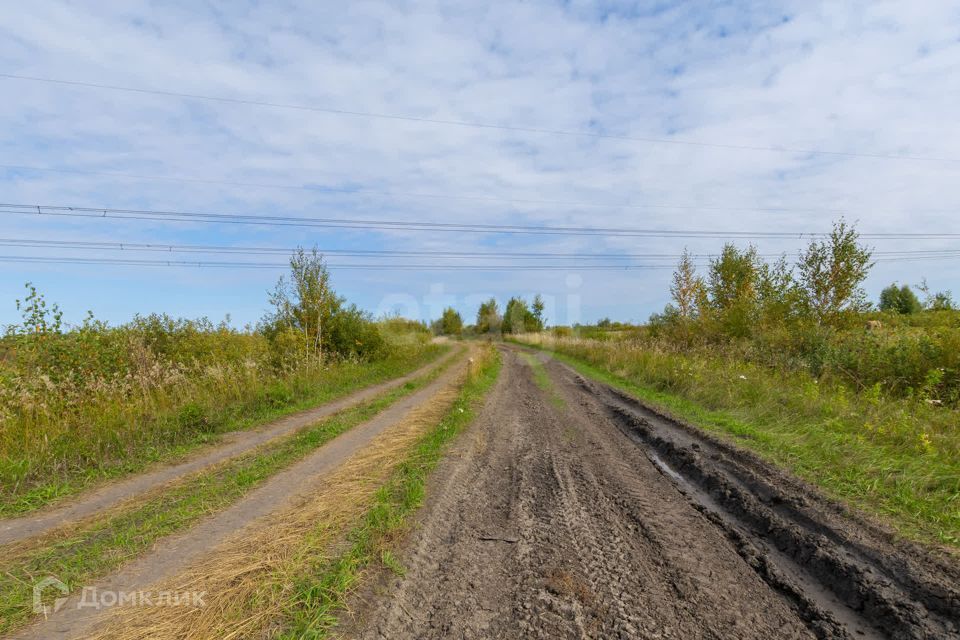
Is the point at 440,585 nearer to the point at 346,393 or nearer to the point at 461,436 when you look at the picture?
the point at 461,436

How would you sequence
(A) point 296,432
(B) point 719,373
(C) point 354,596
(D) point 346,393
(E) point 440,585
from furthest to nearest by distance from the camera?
1. (D) point 346,393
2. (B) point 719,373
3. (A) point 296,432
4. (E) point 440,585
5. (C) point 354,596

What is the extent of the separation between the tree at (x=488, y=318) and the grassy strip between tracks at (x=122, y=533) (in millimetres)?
60469

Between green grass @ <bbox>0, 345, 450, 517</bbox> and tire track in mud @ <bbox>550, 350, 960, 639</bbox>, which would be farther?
green grass @ <bbox>0, 345, 450, 517</bbox>

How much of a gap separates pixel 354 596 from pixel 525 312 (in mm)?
55780

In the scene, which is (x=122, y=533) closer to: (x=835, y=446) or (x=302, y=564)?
(x=302, y=564)

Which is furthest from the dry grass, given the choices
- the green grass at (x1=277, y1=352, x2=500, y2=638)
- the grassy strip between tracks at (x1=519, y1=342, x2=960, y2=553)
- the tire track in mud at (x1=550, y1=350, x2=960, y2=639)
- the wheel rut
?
the grassy strip between tracks at (x1=519, y1=342, x2=960, y2=553)

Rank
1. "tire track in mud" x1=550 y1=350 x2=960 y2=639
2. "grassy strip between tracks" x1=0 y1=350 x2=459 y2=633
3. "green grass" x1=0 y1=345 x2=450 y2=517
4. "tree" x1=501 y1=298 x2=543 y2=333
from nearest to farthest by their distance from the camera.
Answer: "tire track in mud" x1=550 y1=350 x2=960 y2=639 → "grassy strip between tracks" x1=0 y1=350 x2=459 y2=633 → "green grass" x1=0 y1=345 x2=450 y2=517 → "tree" x1=501 y1=298 x2=543 y2=333

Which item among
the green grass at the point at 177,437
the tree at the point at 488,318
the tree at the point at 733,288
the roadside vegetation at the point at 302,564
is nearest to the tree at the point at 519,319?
the tree at the point at 488,318

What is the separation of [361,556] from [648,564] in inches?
90.8

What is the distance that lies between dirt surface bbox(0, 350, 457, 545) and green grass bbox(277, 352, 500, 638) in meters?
3.12

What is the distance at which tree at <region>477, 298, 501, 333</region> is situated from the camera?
67562 mm

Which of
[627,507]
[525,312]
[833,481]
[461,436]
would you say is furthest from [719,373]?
[525,312]

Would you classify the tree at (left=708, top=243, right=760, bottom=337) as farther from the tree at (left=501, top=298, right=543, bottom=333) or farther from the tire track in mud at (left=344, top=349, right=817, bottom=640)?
the tree at (left=501, top=298, right=543, bottom=333)

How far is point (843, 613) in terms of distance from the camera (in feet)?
10.4
